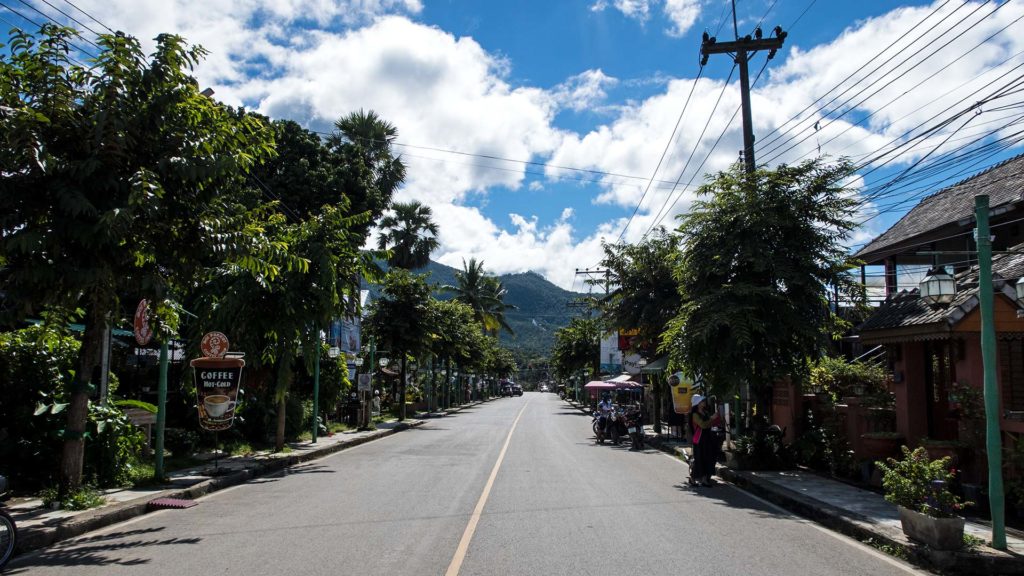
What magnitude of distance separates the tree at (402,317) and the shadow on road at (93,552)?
26.6m

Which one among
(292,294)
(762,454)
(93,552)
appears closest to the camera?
(93,552)

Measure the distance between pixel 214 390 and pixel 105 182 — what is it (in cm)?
613

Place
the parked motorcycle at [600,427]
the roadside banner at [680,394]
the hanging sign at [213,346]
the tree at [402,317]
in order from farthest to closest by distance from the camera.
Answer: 1. the tree at [402,317]
2. the parked motorcycle at [600,427]
3. the roadside banner at [680,394]
4. the hanging sign at [213,346]

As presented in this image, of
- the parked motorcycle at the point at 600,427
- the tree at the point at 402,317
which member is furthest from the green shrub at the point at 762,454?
the tree at the point at 402,317

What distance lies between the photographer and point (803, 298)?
1442 cm

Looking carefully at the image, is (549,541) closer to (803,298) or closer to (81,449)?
(81,449)

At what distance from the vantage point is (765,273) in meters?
14.8

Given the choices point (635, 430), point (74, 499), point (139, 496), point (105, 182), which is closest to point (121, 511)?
point (74, 499)

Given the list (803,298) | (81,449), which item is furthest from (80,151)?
(803,298)

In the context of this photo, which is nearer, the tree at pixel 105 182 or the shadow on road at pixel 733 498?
the tree at pixel 105 182

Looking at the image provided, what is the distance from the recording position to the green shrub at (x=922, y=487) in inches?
307

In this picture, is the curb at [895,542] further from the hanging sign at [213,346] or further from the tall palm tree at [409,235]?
the tall palm tree at [409,235]

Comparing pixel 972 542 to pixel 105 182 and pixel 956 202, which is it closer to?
pixel 105 182

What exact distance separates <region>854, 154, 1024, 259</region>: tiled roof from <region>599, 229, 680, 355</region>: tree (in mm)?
6056
